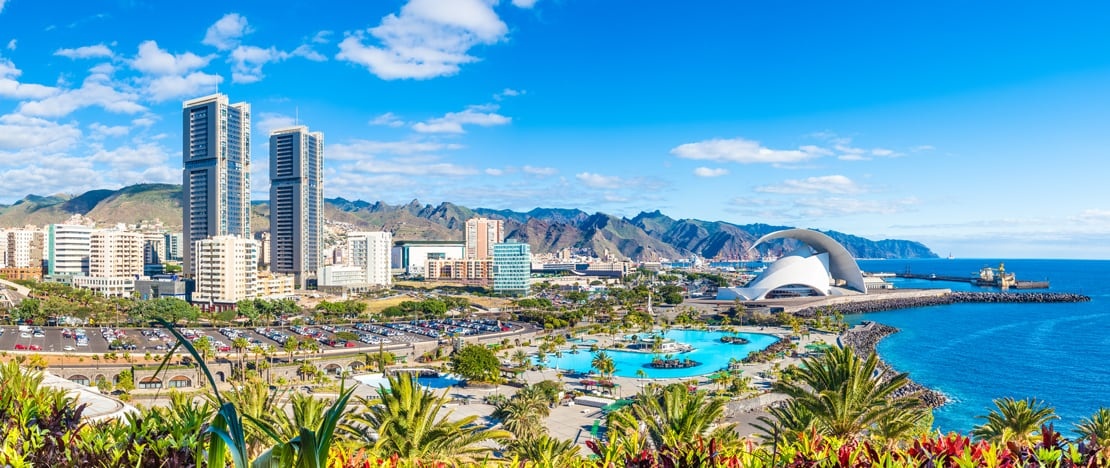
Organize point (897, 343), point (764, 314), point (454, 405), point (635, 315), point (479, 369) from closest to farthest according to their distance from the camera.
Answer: point (454, 405)
point (479, 369)
point (897, 343)
point (635, 315)
point (764, 314)

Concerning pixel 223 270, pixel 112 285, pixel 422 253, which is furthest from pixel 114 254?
pixel 422 253

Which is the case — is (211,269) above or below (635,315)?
above

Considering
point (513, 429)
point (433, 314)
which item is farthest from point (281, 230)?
point (513, 429)

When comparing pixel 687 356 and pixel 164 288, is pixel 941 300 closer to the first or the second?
pixel 687 356

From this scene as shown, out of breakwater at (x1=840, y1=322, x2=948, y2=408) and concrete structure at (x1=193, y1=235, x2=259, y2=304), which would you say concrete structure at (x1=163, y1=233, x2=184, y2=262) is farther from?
breakwater at (x1=840, y1=322, x2=948, y2=408)

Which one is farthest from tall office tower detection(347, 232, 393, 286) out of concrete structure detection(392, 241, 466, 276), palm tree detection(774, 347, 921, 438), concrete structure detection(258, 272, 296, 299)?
palm tree detection(774, 347, 921, 438)

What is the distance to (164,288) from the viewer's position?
51.4m

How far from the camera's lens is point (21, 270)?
61562 mm

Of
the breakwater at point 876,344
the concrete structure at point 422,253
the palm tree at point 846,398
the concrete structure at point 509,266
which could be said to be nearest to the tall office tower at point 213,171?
the concrete structure at point 509,266

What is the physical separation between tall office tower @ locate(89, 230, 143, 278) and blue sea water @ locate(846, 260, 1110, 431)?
57848mm

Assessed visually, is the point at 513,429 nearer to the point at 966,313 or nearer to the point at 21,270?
the point at 966,313

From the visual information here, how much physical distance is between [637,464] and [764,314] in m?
47.8

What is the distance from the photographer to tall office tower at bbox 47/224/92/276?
59406 millimetres

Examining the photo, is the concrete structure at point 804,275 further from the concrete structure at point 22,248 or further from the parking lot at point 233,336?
the concrete structure at point 22,248
